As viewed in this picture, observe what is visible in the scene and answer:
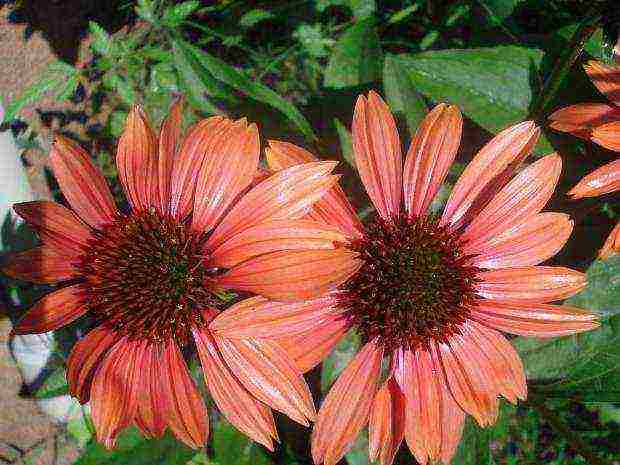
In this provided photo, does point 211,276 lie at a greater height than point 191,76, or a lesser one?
lesser

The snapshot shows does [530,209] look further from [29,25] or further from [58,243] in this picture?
[29,25]

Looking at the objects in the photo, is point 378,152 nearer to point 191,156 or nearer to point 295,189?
point 295,189

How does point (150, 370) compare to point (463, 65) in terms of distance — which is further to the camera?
point (463, 65)

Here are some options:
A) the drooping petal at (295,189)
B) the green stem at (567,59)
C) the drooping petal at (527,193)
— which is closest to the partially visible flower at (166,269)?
the drooping petal at (295,189)

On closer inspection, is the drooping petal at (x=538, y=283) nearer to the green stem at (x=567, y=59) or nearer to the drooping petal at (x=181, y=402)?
the green stem at (x=567, y=59)

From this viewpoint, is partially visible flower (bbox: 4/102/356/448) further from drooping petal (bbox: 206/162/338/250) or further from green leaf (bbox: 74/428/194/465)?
green leaf (bbox: 74/428/194/465)

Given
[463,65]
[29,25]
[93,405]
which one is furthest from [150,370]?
[29,25]
